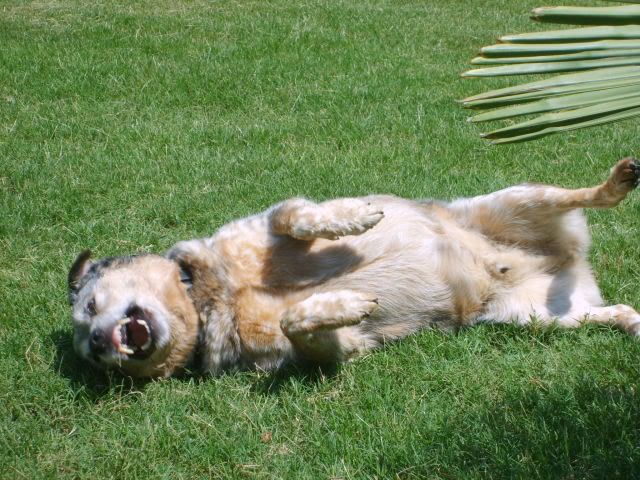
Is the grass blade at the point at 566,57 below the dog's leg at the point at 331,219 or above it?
above

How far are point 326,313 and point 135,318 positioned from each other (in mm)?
1097

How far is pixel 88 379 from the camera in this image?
4.78 m

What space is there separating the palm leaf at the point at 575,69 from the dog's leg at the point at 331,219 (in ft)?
7.61

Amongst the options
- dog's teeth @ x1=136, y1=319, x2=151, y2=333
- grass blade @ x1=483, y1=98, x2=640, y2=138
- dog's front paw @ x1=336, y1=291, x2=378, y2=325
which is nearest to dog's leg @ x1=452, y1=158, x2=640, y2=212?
dog's front paw @ x1=336, y1=291, x2=378, y2=325

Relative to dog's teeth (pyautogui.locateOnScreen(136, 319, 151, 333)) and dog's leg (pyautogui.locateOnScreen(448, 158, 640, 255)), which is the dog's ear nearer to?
dog's teeth (pyautogui.locateOnScreen(136, 319, 151, 333))

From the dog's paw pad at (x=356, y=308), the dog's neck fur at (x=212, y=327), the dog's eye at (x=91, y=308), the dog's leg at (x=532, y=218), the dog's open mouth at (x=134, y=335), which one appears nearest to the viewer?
the dog's paw pad at (x=356, y=308)

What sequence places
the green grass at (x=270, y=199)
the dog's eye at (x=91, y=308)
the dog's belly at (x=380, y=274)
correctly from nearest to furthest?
1. the green grass at (x=270, y=199)
2. the dog's eye at (x=91, y=308)
3. the dog's belly at (x=380, y=274)

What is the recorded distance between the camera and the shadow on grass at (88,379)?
466 centimetres

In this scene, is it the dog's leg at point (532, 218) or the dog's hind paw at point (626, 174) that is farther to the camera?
the dog's leg at point (532, 218)

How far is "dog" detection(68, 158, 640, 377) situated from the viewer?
182 inches

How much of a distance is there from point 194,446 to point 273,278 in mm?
1256

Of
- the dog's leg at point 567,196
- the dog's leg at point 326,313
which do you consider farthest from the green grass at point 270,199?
the dog's leg at point 567,196

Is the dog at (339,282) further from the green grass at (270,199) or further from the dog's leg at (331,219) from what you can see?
the green grass at (270,199)

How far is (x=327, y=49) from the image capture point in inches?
413
